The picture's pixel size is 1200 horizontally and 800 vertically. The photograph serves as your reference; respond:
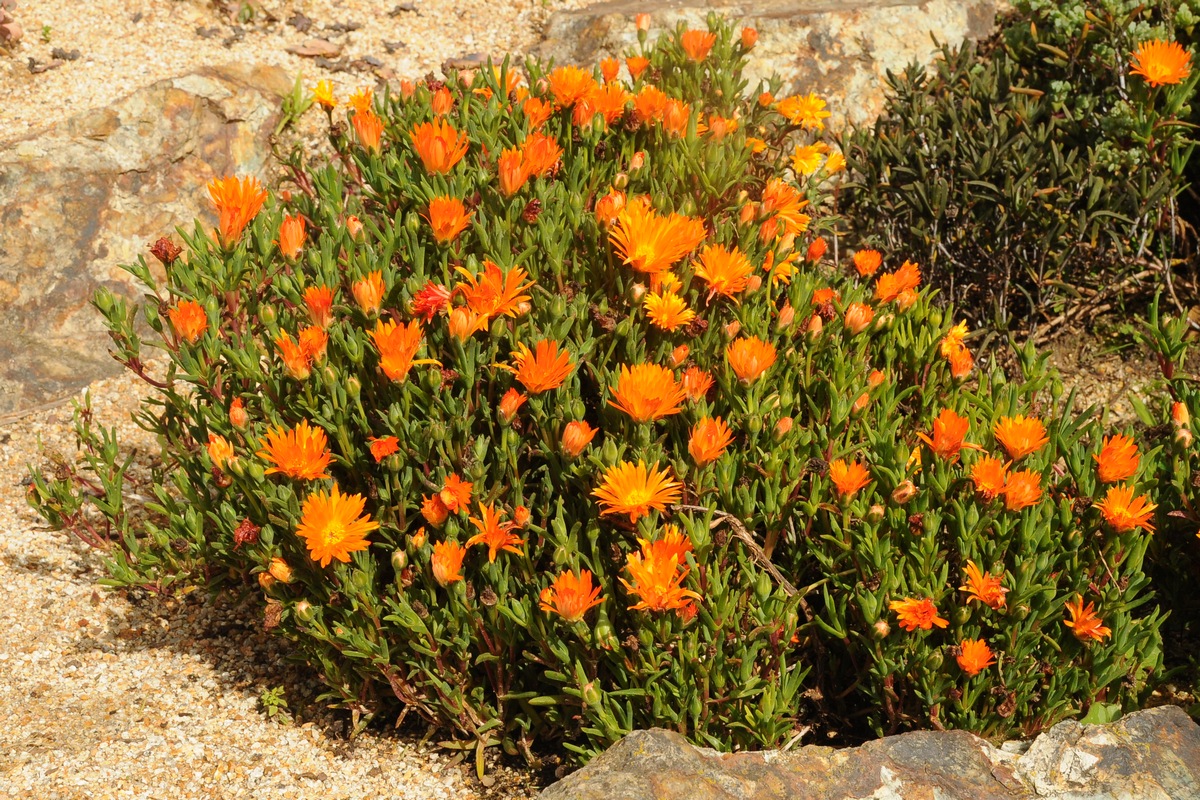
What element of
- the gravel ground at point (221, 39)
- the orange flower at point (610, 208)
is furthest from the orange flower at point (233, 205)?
the gravel ground at point (221, 39)

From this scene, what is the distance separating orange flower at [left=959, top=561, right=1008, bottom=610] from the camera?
2131 millimetres

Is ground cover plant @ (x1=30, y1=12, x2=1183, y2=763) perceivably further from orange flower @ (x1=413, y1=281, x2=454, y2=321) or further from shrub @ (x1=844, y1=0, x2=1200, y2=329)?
shrub @ (x1=844, y1=0, x2=1200, y2=329)

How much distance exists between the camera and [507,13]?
17.9ft

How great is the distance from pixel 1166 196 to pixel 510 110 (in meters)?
2.20

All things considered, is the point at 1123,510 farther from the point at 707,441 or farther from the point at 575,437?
the point at 575,437

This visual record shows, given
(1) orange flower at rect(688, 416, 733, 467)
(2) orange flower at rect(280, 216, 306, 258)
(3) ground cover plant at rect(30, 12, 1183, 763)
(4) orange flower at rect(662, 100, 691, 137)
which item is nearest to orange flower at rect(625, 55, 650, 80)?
(4) orange flower at rect(662, 100, 691, 137)

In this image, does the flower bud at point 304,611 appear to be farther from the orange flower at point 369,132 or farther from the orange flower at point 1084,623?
the orange flower at point 1084,623

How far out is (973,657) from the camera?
2.14m

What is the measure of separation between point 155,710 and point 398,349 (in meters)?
1.21

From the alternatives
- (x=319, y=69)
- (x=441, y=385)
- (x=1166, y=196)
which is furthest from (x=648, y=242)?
(x=319, y=69)

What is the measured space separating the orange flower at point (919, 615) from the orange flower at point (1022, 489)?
0.86ft

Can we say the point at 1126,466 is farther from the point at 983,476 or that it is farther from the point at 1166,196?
the point at 1166,196

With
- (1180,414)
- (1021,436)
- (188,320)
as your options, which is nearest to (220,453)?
(188,320)

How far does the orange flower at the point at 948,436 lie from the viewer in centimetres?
223
